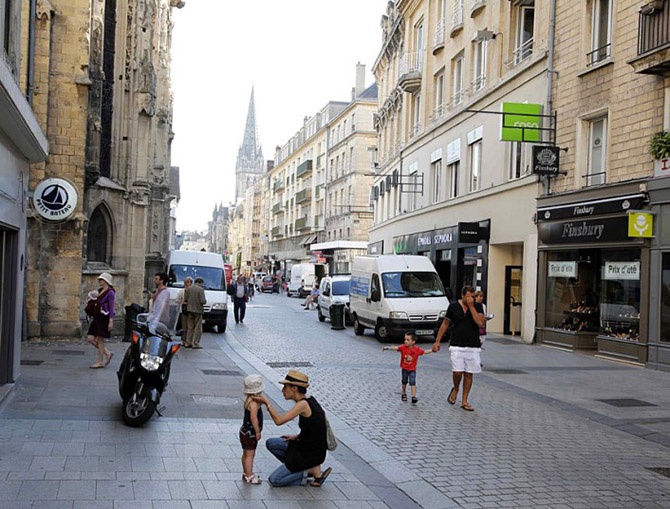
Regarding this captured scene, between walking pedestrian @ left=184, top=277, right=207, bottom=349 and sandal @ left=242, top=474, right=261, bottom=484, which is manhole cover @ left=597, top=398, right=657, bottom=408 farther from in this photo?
walking pedestrian @ left=184, top=277, right=207, bottom=349

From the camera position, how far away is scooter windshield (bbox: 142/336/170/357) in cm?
853

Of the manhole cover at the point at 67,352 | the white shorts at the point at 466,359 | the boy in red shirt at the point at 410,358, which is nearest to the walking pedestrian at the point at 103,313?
the manhole cover at the point at 67,352

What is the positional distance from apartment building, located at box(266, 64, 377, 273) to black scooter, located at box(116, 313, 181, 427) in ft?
146

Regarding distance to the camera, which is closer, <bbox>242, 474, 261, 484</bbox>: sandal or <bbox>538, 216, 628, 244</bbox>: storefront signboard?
<bbox>242, 474, 261, 484</bbox>: sandal

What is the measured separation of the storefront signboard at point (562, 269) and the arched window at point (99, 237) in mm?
11974

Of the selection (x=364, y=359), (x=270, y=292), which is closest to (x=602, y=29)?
(x=364, y=359)

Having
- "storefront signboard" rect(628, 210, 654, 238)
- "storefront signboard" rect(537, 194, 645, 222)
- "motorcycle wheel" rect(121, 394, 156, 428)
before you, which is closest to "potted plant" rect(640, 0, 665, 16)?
"storefront signboard" rect(537, 194, 645, 222)

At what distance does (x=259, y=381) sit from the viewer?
20.6 feet

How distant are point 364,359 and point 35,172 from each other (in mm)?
8459

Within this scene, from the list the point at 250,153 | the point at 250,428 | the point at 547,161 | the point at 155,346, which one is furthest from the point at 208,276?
the point at 250,153

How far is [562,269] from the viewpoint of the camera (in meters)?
19.3

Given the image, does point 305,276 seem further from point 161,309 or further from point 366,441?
point 366,441

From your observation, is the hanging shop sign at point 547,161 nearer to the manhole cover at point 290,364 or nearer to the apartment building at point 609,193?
the apartment building at point 609,193

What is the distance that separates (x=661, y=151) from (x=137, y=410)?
38.1ft
